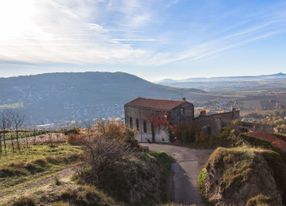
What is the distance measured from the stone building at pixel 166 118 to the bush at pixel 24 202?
93.5 feet

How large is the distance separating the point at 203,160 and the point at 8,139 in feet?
59.5

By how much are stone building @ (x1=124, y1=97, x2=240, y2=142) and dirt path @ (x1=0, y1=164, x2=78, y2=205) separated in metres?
22.8

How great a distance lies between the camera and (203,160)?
3192cm

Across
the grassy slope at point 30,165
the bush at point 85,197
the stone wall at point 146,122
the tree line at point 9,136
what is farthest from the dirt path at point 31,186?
the stone wall at point 146,122

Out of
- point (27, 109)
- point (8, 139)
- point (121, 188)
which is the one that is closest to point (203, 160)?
point (121, 188)

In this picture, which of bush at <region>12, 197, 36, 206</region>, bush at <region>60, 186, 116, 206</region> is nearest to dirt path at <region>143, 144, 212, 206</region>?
bush at <region>60, 186, 116, 206</region>

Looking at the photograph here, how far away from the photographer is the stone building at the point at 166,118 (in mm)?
42375

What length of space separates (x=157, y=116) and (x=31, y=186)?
30377 mm

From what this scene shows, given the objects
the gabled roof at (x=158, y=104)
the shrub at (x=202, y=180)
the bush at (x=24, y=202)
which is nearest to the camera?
the bush at (x=24, y=202)

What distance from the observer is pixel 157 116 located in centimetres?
4666

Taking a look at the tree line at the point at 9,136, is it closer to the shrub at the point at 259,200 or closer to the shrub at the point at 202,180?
the shrub at the point at 202,180

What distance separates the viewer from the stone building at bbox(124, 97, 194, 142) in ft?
149

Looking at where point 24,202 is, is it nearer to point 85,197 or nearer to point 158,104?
point 85,197

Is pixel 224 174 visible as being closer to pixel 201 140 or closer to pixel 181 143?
pixel 201 140
